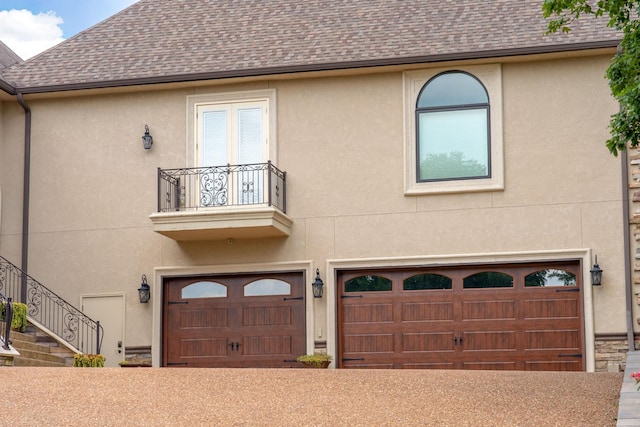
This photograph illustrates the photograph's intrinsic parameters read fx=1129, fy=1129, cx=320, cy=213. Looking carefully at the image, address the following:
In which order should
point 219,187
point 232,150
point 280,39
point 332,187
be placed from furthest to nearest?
point 280,39 → point 232,150 → point 219,187 → point 332,187

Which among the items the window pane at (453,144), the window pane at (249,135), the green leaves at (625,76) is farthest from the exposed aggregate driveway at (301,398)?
the window pane at (249,135)

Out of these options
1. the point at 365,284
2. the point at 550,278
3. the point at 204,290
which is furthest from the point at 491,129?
the point at 204,290

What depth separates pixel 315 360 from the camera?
19297mm

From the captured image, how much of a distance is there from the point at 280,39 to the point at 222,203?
11.2 ft

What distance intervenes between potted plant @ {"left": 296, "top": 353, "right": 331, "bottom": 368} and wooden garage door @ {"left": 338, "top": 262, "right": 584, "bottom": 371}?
604mm

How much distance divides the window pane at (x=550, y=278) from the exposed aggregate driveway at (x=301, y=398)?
4.26m

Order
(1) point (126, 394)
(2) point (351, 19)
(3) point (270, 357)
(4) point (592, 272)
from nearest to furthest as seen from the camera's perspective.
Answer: (1) point (126, 394)
(4) point (592, 272)
(3) point (270, 357)
(2) point (351, 19)

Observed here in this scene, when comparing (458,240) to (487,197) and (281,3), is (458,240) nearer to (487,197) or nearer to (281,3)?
(487,197)

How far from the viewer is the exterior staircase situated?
61.6 feet

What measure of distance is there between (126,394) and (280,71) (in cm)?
904

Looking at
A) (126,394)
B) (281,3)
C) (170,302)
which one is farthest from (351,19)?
(126,394)

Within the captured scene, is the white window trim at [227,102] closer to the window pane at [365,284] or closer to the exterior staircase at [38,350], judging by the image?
the window pane at [365,284]

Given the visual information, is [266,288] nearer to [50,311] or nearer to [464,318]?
[464,318]

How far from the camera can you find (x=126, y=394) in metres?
12.8
